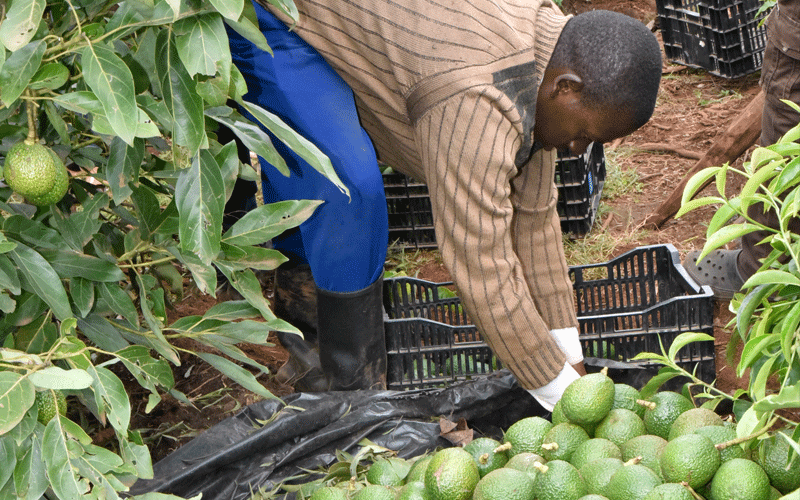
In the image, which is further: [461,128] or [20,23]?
[461,128]

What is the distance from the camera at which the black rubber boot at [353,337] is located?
2.53 metres

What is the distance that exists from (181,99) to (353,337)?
4.09 feet

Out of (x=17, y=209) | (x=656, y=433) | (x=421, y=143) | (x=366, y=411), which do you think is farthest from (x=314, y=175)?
(x=656, y=433)

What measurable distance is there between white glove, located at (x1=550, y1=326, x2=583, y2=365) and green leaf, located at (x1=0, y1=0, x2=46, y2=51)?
5.63 ft

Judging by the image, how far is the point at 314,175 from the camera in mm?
2412

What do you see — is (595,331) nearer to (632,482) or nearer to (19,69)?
(632,482)

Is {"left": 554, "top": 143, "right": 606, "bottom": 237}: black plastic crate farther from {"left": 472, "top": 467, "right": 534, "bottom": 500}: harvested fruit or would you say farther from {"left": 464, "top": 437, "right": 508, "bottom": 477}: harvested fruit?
{"left": 472, "top": 467, "right": 534, "bottom": 500}: harvested fruit

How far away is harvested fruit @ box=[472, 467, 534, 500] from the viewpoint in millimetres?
1715

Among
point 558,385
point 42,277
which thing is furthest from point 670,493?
point 42,277

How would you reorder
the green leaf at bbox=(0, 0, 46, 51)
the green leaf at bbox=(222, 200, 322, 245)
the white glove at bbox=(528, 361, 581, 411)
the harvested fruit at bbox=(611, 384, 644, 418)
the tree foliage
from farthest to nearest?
1. the white glove at bbox=(528, 361, 581, 411)
2. the harvested fruit at bbox=(611, 384, 644, 418)
3. the green leaf at bbox=(222, 200, 322, 245)
4. the tree foliage
5. the green leaf at bbox=(0, 0, 46, 51)

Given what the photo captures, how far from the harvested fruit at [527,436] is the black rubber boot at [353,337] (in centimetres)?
67

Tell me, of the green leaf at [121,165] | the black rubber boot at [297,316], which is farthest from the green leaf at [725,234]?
the black rubber boot at [297,316]

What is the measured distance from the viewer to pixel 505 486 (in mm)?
1725

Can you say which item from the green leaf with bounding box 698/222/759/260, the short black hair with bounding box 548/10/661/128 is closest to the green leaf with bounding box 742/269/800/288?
the green leaf with bounding box 698/222/759/260
